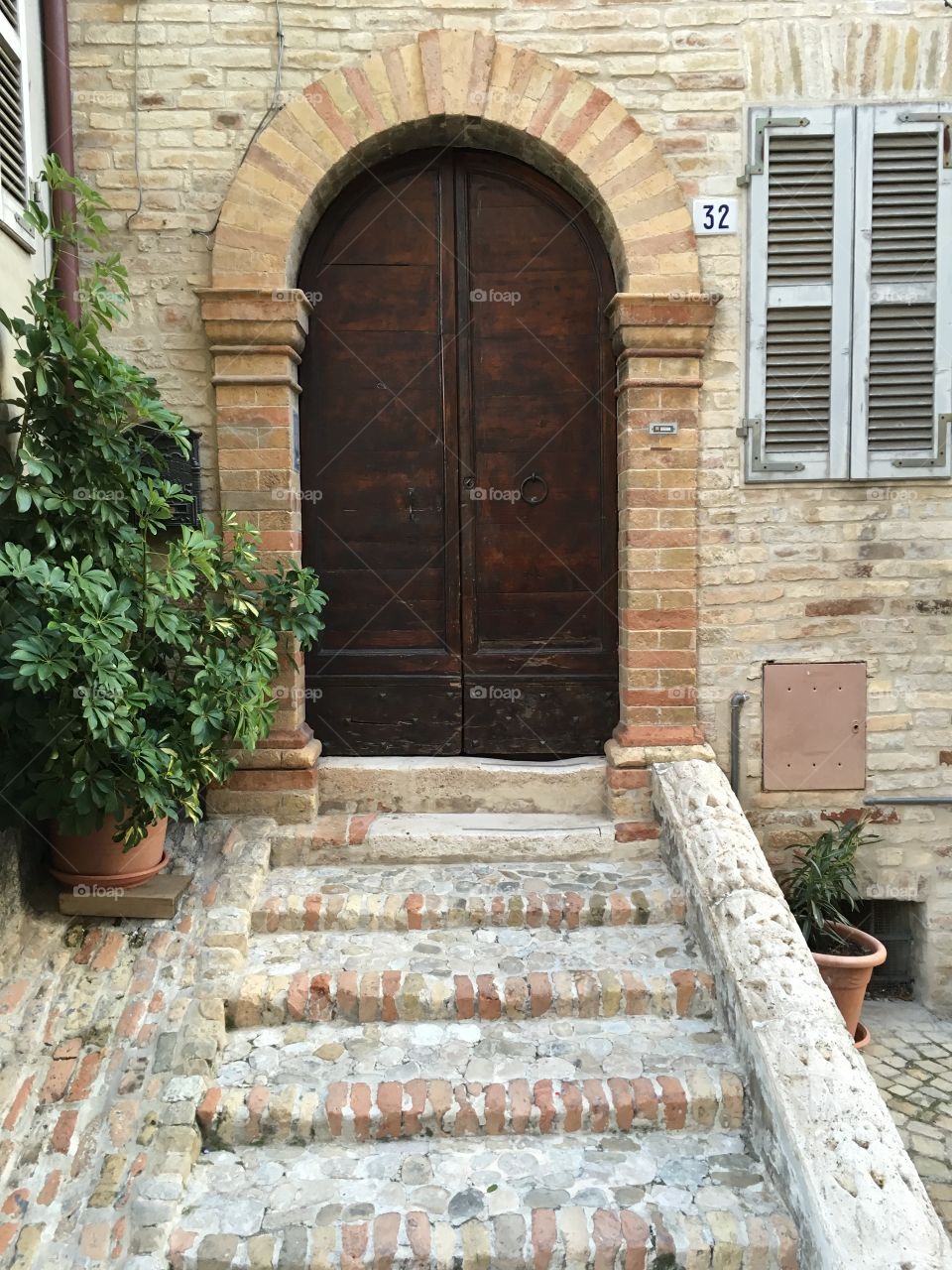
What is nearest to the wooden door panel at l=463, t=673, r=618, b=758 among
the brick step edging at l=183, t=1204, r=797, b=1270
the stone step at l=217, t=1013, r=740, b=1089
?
the stone step at l=217, t=1013, r=740, b=1089

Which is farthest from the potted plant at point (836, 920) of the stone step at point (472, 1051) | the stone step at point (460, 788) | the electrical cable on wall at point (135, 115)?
the electrical cable on wall at point (135, 115)

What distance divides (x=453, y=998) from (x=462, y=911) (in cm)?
47

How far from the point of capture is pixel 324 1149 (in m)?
2.69

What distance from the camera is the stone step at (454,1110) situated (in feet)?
8.89

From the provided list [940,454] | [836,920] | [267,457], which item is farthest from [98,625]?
[940,454]

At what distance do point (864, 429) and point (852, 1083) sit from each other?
266 centimetres

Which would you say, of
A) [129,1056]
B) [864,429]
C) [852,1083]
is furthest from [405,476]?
[852,1083]

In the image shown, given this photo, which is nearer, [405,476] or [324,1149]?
[324,1149]

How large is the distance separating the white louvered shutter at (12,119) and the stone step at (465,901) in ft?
8.88

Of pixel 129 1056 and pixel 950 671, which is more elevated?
pixel 950 671

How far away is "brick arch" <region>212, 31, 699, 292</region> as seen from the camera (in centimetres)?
383

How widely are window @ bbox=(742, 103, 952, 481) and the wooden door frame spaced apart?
1.17 feet

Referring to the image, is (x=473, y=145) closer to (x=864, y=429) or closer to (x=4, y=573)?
(x=864, y=429)

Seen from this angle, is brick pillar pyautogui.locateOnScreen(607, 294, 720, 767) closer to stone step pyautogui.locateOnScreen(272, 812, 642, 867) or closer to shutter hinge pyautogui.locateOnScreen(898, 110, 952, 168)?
stone step pyautogui.locateOnScreen(272, 812, 642, 867)
